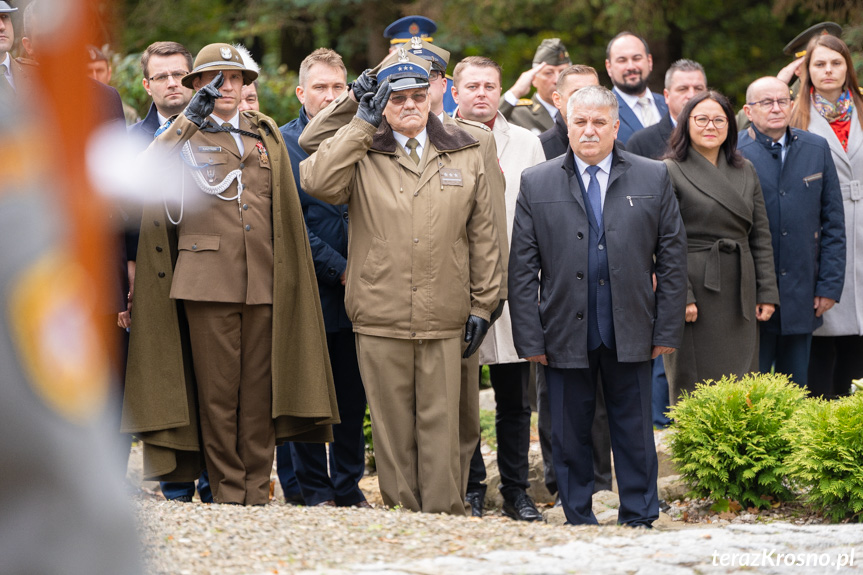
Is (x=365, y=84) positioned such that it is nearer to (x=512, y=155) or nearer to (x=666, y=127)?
(x=512, y=155)

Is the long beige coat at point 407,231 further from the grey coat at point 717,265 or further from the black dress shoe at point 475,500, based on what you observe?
the grey coat at point 717,265

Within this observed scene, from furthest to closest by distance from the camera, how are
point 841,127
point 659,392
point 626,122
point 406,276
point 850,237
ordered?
point 659,392
point 626,122
point 841,127
point 850,237
point 406,276

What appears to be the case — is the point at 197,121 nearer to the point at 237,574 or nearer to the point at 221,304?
the point at 221,304

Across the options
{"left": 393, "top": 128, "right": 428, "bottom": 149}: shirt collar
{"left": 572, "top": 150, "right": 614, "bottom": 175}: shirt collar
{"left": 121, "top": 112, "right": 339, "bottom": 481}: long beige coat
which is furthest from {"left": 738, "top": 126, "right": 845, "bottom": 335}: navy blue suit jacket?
{"left": 121, "top": 112, "right": 339, "bottom": 481}: long beige coat

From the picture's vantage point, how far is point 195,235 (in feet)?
17.2

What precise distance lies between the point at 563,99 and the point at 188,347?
2913 millimetres

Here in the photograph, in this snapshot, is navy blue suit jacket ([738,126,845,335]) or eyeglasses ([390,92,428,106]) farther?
navy blue suit jacket ([738,126,845,335])

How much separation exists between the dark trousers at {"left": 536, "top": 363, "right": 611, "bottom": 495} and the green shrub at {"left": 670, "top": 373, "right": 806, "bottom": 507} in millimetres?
673

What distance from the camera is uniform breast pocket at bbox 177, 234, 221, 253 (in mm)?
5203

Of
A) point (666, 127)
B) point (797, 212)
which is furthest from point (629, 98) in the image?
point (797, 212)

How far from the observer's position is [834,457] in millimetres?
5113

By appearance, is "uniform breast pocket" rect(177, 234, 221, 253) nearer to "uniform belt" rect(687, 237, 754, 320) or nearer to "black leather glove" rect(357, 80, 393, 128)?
"black leather glove" rect(357, 80, 393, 128)

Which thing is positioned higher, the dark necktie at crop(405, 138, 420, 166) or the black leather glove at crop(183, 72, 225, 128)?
the black leather glove at crop(183, 72, 225, 128)

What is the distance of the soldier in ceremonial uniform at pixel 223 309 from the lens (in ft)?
17.2
